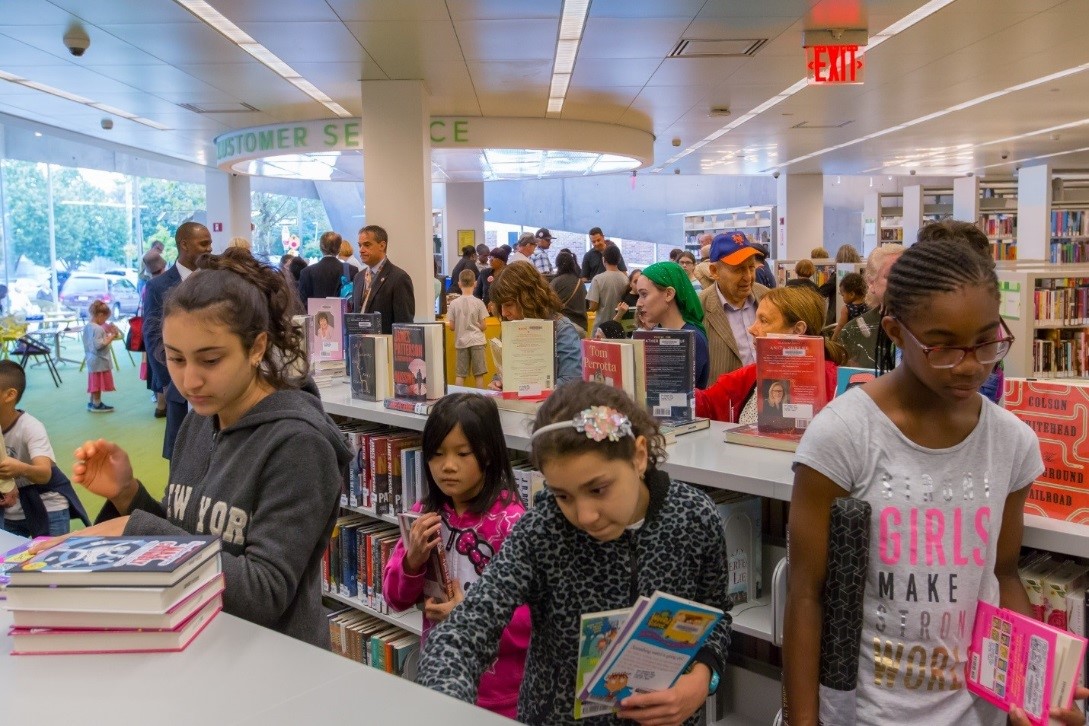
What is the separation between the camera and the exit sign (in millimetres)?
7195

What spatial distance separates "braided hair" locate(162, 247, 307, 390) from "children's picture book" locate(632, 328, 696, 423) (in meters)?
1.36

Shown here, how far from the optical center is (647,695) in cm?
152

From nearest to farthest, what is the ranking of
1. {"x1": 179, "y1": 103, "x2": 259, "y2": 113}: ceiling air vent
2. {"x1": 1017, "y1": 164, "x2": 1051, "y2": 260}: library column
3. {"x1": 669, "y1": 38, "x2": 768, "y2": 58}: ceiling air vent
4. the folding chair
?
{"x1": 669, "y1": 38, "x2": 768, "y2": 58}: ceiling air vent → {"x1": 179, "y1": 103, "x2": 259, "y2": 113}: ceiling air vent → the folding chair → {"x1": 1017, "y1": 164, "x2": 1051, "y2": 260}: library column

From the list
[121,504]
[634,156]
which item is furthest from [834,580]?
[634,156]

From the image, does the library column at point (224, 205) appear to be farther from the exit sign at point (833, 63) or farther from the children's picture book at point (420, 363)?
the children's picture book at point (420, 363)

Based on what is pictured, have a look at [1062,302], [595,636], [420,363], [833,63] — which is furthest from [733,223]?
[595,636]

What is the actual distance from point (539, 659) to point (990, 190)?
16.5 m

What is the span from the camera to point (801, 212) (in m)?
20.2

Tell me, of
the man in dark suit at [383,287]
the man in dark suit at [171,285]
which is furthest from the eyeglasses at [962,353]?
the man in dark suit at [383,287]

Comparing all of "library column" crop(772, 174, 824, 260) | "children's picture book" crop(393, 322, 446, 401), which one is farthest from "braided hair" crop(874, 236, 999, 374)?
"library column" crop(772, 174, 824, 260)

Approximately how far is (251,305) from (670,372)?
1.62m

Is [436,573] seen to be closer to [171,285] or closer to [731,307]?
[731,307]

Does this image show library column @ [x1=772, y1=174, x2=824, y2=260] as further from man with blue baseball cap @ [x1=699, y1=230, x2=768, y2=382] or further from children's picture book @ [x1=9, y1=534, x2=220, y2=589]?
children's picture book @ [x1=9, y1=534, x2=220, y2=589]

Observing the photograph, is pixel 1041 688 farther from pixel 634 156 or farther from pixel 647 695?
pixel 634 156
